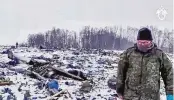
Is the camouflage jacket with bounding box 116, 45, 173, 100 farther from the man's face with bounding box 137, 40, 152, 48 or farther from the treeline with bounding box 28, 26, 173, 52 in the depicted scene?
the treeline with bounding box 28, 26, 173, 52

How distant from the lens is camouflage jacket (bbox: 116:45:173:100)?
4.33 meters

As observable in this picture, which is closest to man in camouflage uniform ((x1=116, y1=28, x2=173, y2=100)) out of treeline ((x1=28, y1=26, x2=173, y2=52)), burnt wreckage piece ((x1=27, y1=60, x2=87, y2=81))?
burnt wreckage piece ((x1=27, y1=60, x2=87, y2=81))

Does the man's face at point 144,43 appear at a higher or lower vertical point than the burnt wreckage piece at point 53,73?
higher

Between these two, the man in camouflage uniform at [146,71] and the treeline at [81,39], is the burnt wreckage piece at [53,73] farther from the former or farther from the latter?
the treeline at [81,39]

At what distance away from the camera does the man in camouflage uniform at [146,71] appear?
14.2 ft

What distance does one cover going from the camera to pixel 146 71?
14.2 ft

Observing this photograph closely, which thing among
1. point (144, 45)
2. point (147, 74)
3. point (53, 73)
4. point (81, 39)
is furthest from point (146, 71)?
point (81, 39)

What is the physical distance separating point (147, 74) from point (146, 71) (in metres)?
0.04

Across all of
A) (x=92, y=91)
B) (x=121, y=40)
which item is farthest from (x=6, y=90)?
(x=121, y=40)

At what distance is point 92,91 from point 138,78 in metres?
9.28

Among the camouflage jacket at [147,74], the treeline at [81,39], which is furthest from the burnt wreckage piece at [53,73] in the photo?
the treeline at [81,39]

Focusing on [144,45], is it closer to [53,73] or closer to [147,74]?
[147,74]

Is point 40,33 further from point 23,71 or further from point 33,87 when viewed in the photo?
point 33,87

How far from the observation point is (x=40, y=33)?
61250mm
